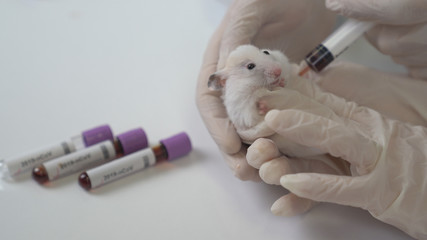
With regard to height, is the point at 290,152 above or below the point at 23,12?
below

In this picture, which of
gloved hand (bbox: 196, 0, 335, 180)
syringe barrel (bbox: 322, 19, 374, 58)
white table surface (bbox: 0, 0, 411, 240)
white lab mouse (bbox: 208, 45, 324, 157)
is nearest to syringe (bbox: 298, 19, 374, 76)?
syringe barrel (bbox: 322, 19, 374, 58)

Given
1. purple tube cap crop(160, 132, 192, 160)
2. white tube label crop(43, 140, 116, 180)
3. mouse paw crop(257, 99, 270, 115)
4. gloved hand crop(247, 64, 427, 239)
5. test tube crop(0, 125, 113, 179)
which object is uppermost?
test tube crop(0, 125, 113, 179)

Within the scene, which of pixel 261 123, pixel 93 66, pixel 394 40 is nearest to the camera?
pixel 261 123

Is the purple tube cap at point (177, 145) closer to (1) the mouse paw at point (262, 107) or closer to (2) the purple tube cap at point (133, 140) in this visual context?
(2) the purple tube cap at point (133, 140)

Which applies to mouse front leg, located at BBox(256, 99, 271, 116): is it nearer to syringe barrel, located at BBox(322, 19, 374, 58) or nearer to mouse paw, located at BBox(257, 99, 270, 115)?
mouse paw, located at BBox(257, 99, 270, 115)

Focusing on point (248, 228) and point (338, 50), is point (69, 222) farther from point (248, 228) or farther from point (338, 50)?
point (338, 50)

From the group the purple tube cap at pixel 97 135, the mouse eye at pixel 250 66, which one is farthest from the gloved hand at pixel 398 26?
the purple tube cap at pixel 97 135

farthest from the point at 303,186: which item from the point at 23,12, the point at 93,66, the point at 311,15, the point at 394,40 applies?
the point at 23,12
